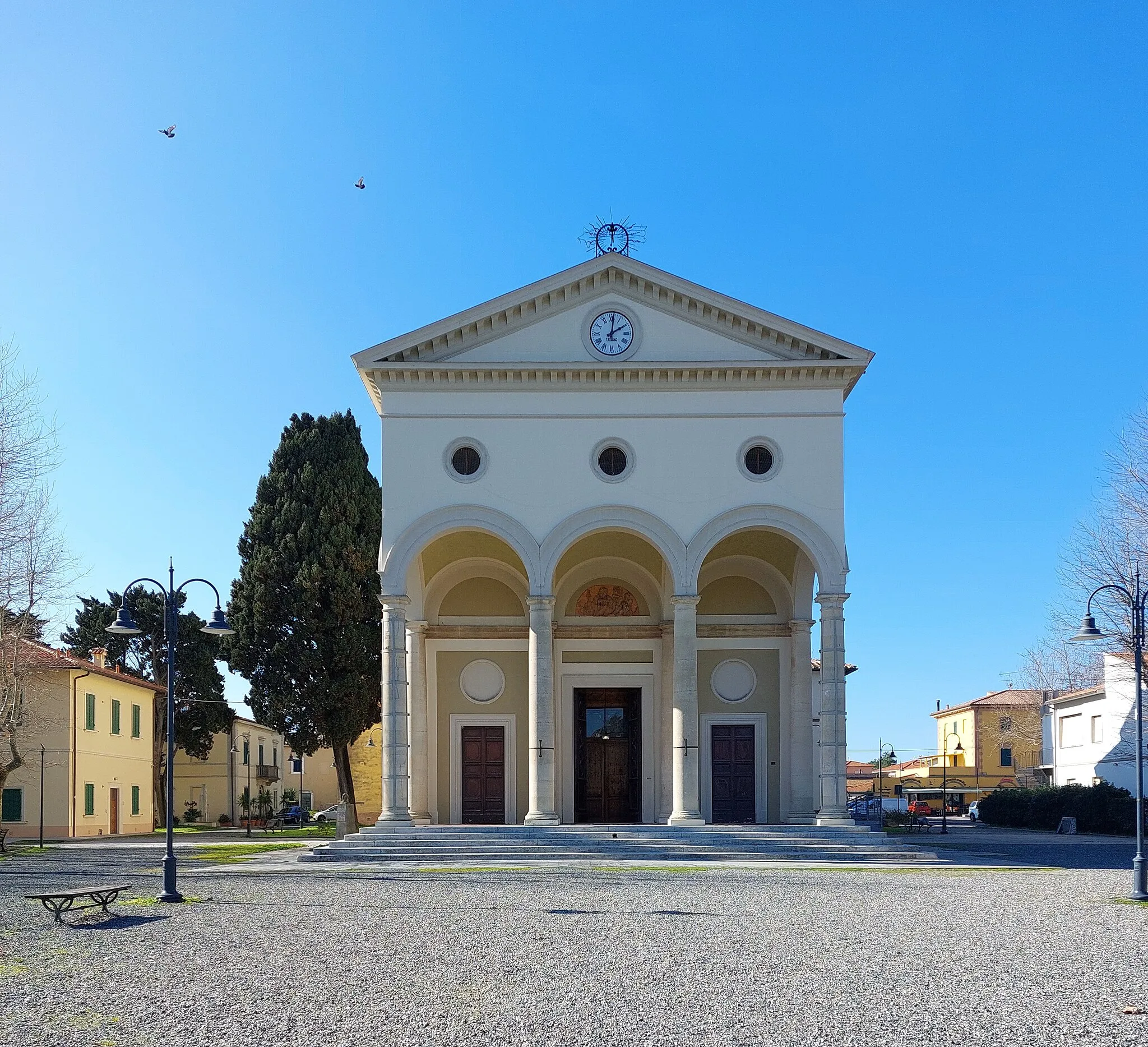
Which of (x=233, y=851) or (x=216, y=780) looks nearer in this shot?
(x=233, y=851)

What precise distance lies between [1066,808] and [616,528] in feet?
71.3

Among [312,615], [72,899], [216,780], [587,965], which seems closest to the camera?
[587,965]

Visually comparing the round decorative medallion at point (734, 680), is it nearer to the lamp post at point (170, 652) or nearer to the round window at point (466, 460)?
the round window at point (466, 460)

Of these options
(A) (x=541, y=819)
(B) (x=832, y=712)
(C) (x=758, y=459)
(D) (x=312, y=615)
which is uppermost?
(C) (x=758, y=459)

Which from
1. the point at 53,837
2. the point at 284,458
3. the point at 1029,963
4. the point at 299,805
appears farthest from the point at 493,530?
the point at 299,805

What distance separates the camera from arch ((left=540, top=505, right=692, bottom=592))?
2453 centimetres

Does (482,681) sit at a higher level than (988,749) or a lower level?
higher

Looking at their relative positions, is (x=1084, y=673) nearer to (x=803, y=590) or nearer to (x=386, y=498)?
(x=803, y=590)

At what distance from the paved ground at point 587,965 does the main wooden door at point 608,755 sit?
10.5 m

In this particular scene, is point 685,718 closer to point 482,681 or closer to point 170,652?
point 482,681

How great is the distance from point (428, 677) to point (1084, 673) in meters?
29.8

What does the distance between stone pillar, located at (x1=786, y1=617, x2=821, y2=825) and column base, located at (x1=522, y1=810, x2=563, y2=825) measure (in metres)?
6.07

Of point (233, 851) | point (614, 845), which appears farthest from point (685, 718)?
point (233, 851)

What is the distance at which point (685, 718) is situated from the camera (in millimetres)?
→ 24078
